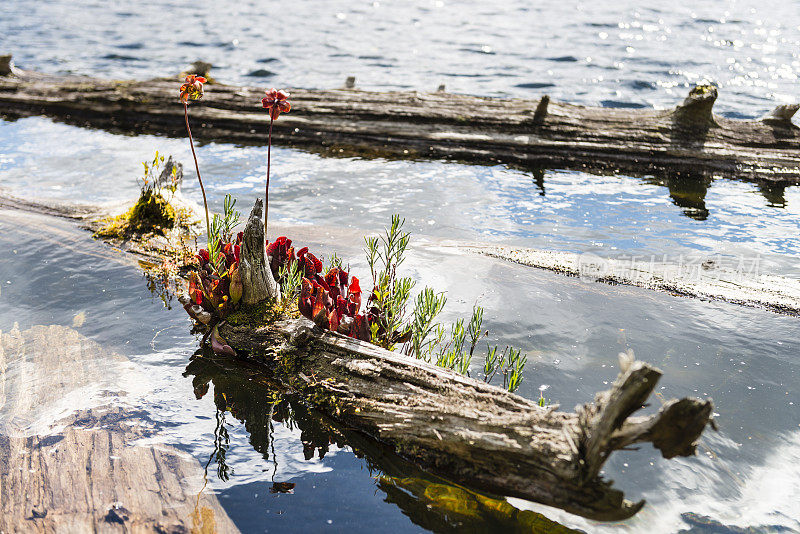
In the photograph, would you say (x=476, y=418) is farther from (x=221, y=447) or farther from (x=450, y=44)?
(x=450, y=44)

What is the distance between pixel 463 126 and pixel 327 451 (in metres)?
8.39

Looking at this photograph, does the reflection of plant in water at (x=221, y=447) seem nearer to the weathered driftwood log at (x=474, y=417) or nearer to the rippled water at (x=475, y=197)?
the weathered driftwood log at (x=474, y=417)

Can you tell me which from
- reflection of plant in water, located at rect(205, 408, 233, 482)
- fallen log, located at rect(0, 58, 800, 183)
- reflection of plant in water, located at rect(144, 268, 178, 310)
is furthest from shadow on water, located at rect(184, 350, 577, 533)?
fallen log, located at rect(0, 58, 800, 183)

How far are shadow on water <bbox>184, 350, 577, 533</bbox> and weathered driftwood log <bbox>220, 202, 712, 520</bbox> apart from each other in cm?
11

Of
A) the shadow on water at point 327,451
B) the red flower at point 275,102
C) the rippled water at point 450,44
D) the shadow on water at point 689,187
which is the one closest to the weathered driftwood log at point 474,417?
the shadow on water at point 327,451

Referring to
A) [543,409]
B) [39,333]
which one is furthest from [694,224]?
[39,333]

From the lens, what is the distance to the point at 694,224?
8.71 m

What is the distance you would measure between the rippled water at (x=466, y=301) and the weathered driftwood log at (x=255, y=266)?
69 cm

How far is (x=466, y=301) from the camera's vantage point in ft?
20.7

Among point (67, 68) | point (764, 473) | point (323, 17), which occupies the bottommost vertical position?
point (764, 473)

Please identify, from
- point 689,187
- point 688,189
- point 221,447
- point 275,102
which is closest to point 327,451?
point 221,447

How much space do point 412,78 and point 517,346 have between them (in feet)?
49.4

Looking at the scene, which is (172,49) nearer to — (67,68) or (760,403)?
(67,68)

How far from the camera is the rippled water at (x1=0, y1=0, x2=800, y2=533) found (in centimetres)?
405
